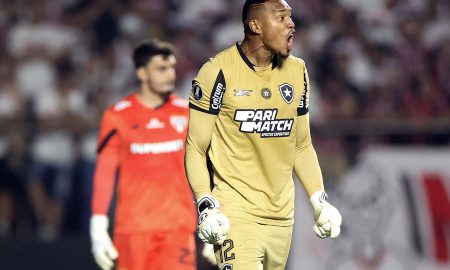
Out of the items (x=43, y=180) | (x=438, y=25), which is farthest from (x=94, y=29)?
(x=438, y=25)

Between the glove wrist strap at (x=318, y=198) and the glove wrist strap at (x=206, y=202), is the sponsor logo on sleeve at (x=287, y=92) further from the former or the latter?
the glove wrist strap at (x=206, y=202)

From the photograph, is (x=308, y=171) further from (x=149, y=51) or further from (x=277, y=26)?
(x=149, y=51)

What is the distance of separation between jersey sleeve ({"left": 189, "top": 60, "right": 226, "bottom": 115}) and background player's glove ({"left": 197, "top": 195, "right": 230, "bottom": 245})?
0.56m

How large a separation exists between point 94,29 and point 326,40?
2.73 metres

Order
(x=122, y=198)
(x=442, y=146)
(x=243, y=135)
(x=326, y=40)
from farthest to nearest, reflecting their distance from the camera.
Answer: (x=326, y=40)
(x=442, y=146)
(x=122, y=198)
(x=243, y=135)

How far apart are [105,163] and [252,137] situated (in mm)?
2468

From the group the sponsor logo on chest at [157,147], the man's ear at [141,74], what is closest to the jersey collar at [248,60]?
the sponsor logo on chest at [157,147]

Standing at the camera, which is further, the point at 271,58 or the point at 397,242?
the point at 397,242

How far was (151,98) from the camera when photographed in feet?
29.0

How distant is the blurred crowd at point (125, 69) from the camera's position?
36.4ft

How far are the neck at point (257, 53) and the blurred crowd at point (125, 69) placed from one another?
452 centimetres

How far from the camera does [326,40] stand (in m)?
12.8

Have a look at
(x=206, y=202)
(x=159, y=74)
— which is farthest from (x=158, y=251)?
(x=206, y=202)

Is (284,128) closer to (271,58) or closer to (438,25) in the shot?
(271,58)
